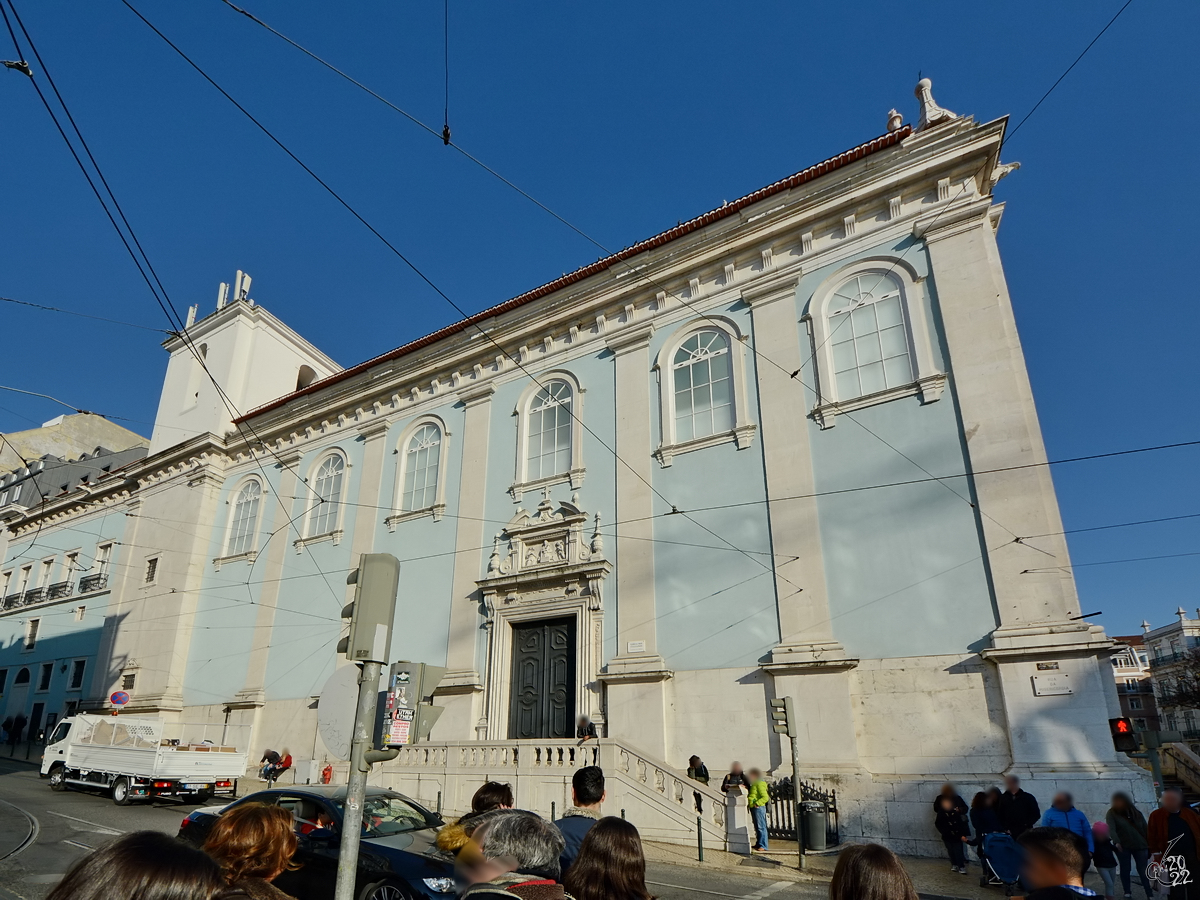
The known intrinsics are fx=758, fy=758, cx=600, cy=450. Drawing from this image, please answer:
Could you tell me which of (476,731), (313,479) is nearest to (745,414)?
(476,731)

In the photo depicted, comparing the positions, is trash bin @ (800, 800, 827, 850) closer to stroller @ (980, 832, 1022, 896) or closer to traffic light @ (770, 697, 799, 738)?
traffic light @ (770, 697, 799, 738)

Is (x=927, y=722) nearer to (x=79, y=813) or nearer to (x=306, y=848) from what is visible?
(x=306, y=848)

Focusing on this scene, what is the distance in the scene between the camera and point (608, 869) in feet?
10.6

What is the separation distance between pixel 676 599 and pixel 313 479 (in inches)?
588

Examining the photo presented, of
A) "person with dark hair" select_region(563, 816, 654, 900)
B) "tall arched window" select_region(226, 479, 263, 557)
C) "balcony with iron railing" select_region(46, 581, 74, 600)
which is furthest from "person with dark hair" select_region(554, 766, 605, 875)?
"balcony with iron railing" select_region(46, 581, 74, 600)

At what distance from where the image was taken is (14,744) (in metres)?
31.8

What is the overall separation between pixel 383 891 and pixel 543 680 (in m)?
10.6

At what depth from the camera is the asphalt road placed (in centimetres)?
948

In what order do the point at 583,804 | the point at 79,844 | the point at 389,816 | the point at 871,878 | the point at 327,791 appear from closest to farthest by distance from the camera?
1. the point at 871,878
2. the point at 583,804
3. the point at 389,816
4. the point at 327,791
5. the point at 79,844

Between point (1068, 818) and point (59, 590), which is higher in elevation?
point (59, 590)

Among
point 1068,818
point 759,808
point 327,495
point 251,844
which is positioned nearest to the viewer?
point 251,844

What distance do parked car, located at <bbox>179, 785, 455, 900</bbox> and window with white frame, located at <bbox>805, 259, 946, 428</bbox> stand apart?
11.2 meters

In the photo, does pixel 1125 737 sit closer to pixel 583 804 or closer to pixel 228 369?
pixel 583 804

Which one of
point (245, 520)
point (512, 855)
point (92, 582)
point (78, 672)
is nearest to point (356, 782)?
point (512, 855)
